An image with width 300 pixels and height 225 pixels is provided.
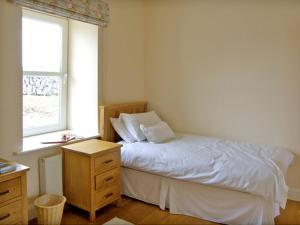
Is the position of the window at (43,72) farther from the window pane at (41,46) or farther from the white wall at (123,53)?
the white wall at (123,53)

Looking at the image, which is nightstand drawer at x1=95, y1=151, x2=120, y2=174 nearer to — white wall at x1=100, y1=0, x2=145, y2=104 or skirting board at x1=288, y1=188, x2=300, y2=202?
white wall at x1=100, y1=0, x2=145, y2=104

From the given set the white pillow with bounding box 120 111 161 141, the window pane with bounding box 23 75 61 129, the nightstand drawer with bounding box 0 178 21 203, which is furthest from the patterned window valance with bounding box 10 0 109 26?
the nightstand drawer with bounding box 0 178 21 203

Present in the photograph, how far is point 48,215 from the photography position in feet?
7.32

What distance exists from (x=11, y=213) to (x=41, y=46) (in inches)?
70.4

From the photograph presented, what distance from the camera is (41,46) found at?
118 inches

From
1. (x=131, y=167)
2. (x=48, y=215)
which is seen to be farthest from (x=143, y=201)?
(x=48, y=215)

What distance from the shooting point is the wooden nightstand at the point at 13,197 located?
182 cm

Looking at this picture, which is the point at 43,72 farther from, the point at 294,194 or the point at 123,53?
the point at 294,194

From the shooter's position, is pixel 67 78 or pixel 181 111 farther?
pixel 181 111

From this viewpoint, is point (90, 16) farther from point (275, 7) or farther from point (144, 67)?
point (275, 7)

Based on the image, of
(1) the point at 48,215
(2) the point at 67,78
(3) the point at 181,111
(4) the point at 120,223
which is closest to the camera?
(1) the point at 48,215

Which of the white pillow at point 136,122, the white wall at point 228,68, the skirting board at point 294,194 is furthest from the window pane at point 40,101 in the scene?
the skirting board at point 294,194

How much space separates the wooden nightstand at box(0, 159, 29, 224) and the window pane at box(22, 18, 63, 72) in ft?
4.33

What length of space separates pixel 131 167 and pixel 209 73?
4.91ft
